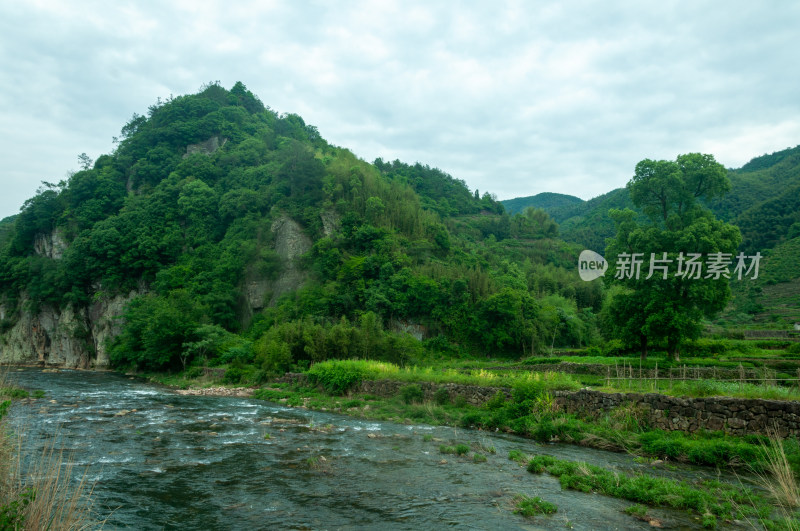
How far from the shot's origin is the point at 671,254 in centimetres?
2767

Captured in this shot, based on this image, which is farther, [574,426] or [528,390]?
[528,390]

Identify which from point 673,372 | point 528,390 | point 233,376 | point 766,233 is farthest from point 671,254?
point 766,233

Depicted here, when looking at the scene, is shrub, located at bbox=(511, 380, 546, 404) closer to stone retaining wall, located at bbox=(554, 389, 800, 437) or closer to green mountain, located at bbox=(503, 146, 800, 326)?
stone retaining wall, located at bbox=(554, 389, 800, 437)

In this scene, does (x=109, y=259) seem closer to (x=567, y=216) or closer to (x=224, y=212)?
(x=224, y=212)

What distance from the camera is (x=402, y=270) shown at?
1989 inches

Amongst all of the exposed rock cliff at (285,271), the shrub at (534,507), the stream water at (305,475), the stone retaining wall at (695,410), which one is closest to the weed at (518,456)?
the stream water at (305,475)

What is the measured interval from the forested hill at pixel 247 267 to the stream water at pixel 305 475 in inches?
666

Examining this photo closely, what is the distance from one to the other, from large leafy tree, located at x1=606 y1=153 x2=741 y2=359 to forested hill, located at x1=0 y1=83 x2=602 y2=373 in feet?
55.8

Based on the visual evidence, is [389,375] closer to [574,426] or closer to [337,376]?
[337,376]

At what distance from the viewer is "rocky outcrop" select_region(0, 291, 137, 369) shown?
60.8 meters

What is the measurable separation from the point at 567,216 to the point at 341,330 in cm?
13992

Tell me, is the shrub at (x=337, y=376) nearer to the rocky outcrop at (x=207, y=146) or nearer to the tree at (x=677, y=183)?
the tree at (x=677, y=183)

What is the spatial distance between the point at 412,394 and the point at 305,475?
1251 cm

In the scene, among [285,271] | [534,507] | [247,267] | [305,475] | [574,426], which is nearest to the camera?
[534,507]
